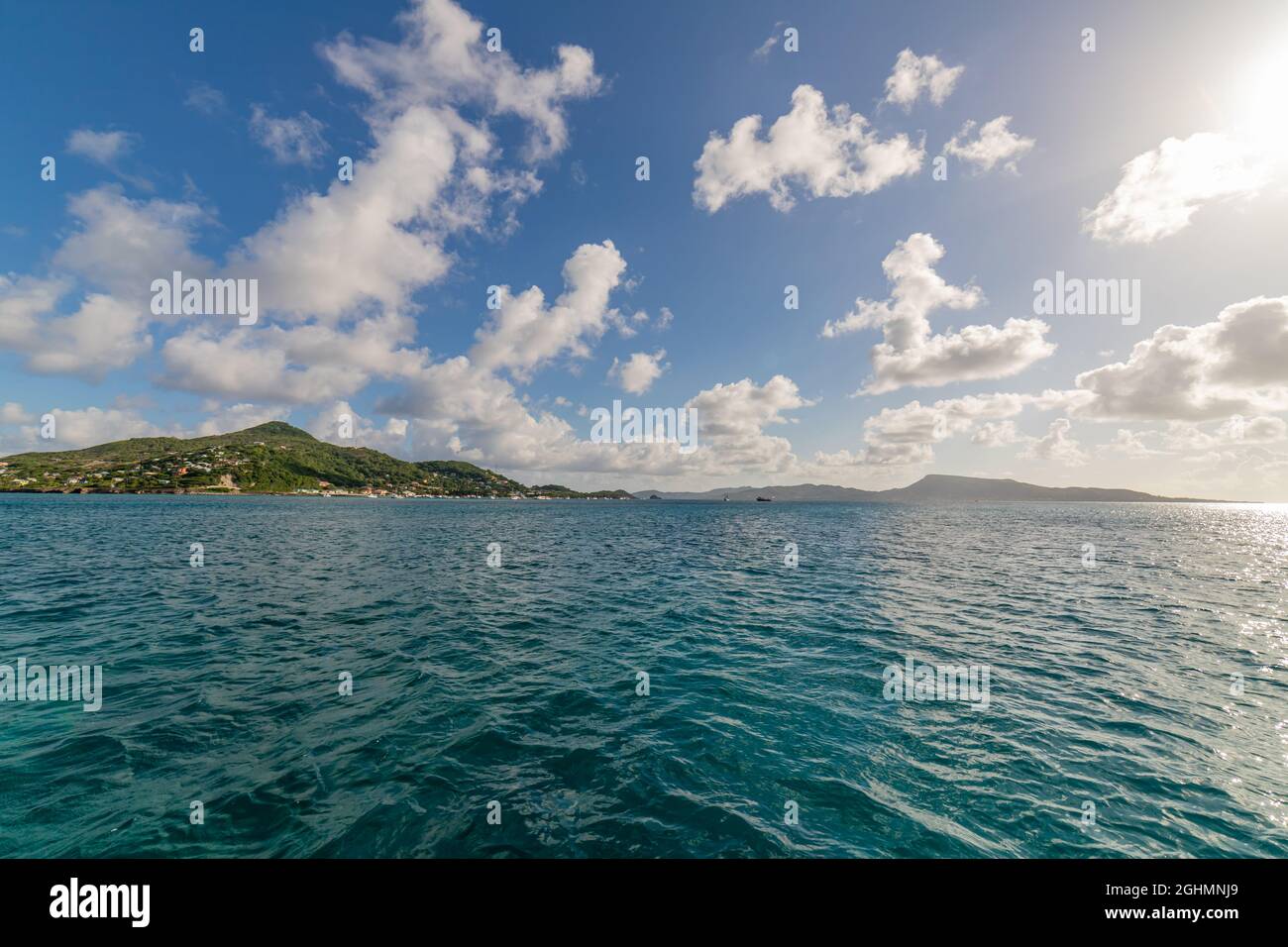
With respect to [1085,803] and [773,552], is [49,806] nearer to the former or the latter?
[1085,803]

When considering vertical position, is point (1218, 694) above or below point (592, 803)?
below

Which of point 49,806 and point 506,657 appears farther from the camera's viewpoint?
point 506,657

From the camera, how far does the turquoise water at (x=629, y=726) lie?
9.92m

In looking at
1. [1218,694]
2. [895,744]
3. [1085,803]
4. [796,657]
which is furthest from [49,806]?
[1218,694]

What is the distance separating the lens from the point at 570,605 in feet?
99.7

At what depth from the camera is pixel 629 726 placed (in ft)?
47.6

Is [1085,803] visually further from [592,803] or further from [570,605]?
[570,605]

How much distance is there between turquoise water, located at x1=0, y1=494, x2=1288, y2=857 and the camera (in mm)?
9922
